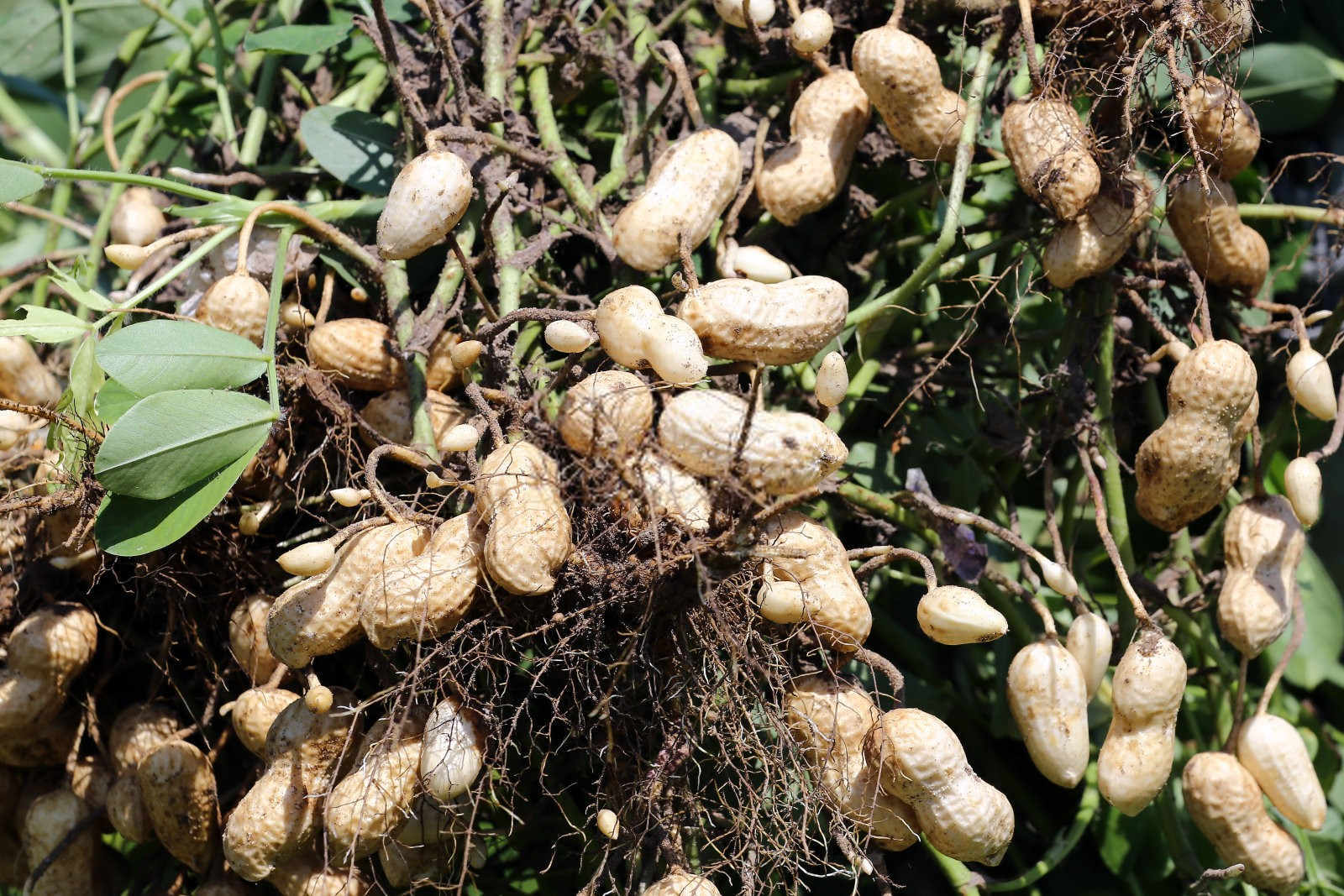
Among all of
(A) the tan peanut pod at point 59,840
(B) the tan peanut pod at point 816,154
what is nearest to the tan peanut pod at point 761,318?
(B) the tan peanut pod at point 816,154

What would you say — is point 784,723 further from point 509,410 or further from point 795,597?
point 509,410

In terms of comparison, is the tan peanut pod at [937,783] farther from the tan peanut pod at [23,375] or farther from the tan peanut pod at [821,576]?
the tan peanut pod at [23,375]

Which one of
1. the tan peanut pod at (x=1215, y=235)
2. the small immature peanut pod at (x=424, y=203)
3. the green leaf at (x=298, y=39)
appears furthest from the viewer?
the green leaf at (x=298, y=39)

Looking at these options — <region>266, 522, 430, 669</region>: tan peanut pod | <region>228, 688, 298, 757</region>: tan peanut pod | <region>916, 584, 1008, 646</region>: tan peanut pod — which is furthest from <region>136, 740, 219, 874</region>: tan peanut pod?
<region>916, 584, 1008, 646</region>: tan peanut pod

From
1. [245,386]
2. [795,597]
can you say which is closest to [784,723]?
[795,597]

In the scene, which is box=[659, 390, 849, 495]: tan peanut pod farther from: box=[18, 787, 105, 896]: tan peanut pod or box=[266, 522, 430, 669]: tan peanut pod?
box=[18, 787, 105, 896]: tan peanut pod

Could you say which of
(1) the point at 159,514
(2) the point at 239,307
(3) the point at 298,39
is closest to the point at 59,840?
(1) the point at 159,514
